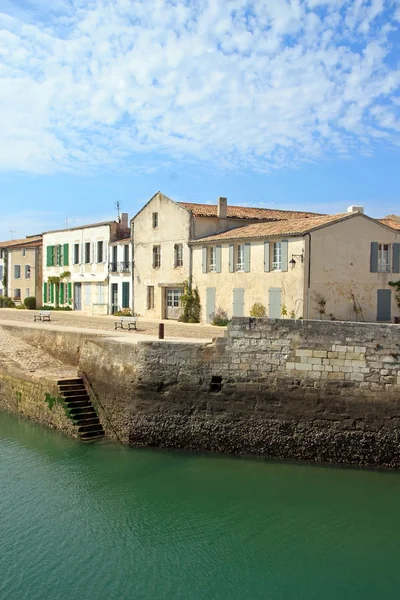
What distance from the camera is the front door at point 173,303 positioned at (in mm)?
27141

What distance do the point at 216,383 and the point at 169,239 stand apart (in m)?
15.3

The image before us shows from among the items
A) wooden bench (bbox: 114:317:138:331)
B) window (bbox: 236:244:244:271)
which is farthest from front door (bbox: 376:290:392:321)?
wooden bench (bbox: 114:317:138:331)

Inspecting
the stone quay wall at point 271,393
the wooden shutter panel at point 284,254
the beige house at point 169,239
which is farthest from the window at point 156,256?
the stone quay wall at point 271,393

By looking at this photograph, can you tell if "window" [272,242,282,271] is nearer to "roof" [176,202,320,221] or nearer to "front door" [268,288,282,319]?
"front door" [268,288,282,319]

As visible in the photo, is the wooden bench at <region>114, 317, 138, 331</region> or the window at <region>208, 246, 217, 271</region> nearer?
the wooden bench at <region>114, 317, 138, 331</region>

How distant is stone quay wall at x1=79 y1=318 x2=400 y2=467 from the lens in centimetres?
1186

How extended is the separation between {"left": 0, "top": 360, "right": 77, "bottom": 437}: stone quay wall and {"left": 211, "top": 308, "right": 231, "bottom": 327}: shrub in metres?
8.95

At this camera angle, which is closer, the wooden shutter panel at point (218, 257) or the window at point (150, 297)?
the wooden shutter panel at point (218, 257)

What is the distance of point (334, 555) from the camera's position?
924cm

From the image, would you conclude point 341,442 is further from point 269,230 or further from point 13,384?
point 269,230

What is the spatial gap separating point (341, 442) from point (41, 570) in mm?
6066

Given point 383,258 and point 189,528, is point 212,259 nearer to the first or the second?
point 383,258

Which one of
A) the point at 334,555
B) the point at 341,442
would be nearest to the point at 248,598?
the point at 334,555

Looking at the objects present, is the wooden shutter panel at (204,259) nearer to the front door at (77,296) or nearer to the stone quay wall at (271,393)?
the front door at (77,296)
